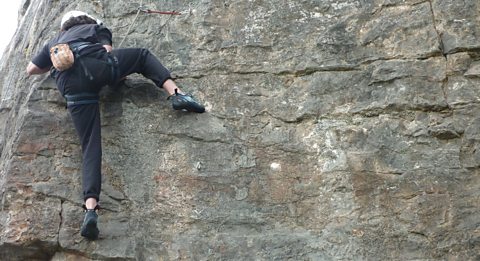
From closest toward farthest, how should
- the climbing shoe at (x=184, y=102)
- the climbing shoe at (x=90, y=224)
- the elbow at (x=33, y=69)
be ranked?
1. the climbing shoe at (x=90, y=224)
2. the climbing shoe at (x=184, y=102)
3. the elbow at (x=33, y=69)

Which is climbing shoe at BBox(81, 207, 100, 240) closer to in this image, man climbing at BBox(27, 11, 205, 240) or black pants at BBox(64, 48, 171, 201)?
man climbing at BBox(27, 11, 205, 240)

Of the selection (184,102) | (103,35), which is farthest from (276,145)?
(103,35)

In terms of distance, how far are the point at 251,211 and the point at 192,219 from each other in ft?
2.03

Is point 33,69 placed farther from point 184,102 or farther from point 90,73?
point 184,102

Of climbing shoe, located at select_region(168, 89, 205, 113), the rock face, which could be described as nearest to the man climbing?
climbing shoe, located at select_region(168, 89, 205, 113)

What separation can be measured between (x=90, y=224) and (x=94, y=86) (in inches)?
59.4

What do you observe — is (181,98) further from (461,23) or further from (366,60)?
(461,23)

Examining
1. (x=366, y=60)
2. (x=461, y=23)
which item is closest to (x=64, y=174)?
(x=366, y=60)

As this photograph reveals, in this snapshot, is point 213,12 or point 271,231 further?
point 213,12

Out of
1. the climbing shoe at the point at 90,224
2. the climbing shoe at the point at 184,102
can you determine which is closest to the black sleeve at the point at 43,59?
the climbing shoe at the point at 184,102

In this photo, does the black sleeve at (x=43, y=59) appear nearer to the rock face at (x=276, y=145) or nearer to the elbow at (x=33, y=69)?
the elbow at (x=33, y=69)

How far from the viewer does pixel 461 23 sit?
729 centimetres

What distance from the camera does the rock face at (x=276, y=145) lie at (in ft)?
21.3

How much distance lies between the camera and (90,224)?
627cm
